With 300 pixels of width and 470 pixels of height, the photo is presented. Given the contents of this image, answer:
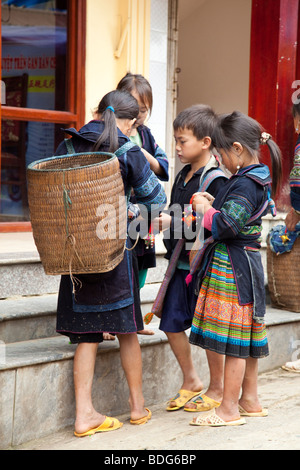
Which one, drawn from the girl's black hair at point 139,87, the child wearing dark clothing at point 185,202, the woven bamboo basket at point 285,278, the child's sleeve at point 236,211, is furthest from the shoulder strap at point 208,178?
the woven bamboo basket at point 285,278

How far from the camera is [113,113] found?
3.28 m

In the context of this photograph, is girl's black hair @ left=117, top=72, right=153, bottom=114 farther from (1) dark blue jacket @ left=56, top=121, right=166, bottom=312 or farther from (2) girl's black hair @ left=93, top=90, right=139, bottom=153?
(1) dark blue jacket @ left=56, top=121, right=166, bottom=312

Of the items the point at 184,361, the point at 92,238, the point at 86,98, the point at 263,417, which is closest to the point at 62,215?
the point at 92,238

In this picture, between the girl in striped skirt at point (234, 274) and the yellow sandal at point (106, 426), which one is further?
the girl in striped skirt at point (234, 274)

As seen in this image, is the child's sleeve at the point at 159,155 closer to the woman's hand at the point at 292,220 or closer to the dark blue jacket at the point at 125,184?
the dark blue jacket at the point at 125,184

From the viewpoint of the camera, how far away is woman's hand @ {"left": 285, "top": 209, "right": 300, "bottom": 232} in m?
4.84

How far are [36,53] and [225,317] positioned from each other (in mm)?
3712

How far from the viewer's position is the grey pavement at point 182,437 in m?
3.22

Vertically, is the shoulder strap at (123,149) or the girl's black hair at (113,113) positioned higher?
the girl's black hair at (113,113)

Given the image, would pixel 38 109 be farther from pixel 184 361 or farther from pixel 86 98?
pixel 184 361

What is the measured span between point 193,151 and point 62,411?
5.08ft

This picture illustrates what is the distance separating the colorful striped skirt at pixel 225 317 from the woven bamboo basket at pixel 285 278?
1.86 metres

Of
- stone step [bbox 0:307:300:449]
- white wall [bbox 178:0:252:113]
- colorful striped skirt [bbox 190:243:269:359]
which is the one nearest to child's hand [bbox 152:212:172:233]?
colorful striped skirt [bbox 190:243:269:359]
